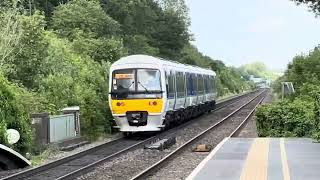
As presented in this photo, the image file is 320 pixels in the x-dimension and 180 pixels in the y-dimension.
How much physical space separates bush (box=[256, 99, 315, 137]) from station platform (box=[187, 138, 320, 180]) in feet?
10.3

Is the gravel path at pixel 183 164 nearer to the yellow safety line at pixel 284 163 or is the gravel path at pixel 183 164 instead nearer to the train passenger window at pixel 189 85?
the yellow safety line at pixel 284 163

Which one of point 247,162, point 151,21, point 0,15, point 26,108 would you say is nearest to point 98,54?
point 0,15

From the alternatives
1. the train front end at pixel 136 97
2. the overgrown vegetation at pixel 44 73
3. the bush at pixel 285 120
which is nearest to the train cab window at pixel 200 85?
the overgrown vegetation at pixel 44 73

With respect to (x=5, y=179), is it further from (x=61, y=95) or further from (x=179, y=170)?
(x=61, y=95)

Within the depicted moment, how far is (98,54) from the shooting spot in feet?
128

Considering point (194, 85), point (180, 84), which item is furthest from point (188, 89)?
point (180, 84)

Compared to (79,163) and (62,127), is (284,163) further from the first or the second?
(62,127)

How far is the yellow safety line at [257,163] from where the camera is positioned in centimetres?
1030

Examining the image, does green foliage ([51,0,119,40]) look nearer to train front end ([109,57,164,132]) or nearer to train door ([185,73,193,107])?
train door ([185,73,193,107])

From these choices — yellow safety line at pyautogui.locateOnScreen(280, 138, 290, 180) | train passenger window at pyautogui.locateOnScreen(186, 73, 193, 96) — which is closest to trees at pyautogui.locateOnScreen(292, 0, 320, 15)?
train passenger window at pyautogui.locateOnScreen(186, 73, 193, 96)

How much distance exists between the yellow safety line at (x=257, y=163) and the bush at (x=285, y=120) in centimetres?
372

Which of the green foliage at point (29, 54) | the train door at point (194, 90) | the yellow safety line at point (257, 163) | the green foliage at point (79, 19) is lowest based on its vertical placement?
the yellow safety line at point (257, 163)

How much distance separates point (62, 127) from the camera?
20.2 metres

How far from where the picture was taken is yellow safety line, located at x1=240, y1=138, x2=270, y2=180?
10302 mm
